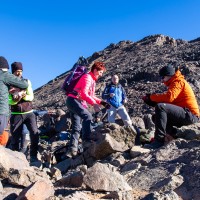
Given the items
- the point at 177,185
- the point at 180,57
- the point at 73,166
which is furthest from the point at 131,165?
the point at 180,57

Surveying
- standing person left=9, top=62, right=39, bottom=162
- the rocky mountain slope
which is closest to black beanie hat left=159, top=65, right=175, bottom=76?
standing person left=9, top=62, right=39, bottom=162

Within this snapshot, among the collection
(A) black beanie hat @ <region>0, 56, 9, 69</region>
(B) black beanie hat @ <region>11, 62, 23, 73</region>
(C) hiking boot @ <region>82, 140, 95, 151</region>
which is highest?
(B) black beanie hat @ <region>11, 62, 23, 73</region>

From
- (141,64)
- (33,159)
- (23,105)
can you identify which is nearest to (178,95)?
(23,105)

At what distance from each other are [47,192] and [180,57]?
2894 cm

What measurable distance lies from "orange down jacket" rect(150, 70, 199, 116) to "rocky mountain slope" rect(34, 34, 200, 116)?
39.3ft

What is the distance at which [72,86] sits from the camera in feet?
27.0

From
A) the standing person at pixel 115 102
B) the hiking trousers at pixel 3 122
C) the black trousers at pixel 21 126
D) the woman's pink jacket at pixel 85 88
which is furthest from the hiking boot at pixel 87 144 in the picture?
the standing person at pixel 115 102

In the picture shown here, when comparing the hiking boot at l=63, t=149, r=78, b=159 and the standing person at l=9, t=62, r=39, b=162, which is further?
the hiking boot at l=63, t=149, r=78, b=159

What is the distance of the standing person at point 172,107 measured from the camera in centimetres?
763

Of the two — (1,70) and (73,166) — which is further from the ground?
(1,70)

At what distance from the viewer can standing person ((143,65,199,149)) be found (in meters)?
7.63

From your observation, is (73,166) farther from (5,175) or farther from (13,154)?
(5,175)

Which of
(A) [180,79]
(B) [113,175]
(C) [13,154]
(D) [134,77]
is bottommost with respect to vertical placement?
(B) [113,175]

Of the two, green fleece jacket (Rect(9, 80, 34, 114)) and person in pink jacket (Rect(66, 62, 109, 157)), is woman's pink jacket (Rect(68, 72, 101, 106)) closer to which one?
person in pink jacket (Rect(66, 62, 109, 157))
